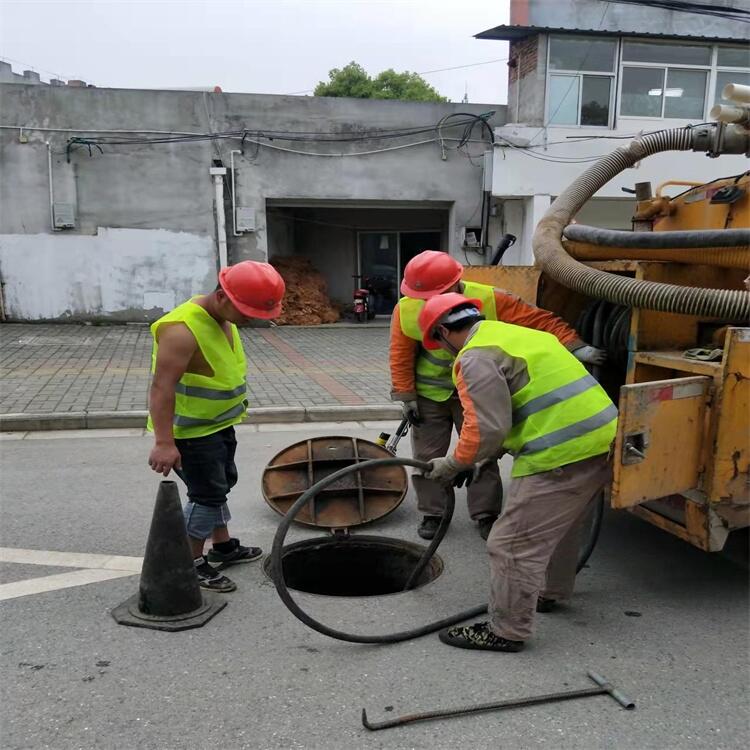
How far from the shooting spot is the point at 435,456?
4043mm

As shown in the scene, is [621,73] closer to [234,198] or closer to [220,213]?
[234,198]

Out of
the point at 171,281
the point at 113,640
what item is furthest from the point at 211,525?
the point at 171,281

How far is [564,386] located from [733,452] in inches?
31.5

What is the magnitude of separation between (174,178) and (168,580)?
11.8 m

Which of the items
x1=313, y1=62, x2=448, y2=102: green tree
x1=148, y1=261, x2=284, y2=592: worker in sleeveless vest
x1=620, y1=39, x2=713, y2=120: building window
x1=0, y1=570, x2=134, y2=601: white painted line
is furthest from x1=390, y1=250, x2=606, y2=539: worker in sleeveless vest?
x1=313, y1=62, x2=448, y2=102: green tree

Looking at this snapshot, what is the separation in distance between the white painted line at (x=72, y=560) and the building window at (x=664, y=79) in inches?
556

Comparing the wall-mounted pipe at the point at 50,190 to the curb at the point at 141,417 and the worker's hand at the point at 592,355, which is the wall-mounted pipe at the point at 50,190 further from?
the worker's hand at the point at 592,355

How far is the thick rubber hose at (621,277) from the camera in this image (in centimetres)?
286

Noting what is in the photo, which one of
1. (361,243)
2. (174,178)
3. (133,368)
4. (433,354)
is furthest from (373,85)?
(433,354)

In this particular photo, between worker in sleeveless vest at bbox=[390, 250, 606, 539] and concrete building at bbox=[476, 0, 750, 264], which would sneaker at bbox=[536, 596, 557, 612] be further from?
concrete building at bbox=[476, 0, 750, 264]

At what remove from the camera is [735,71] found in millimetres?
14398

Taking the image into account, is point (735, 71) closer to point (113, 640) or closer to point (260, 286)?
point (260, 286)

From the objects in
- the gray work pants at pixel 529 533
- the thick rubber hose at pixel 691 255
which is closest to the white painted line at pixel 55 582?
the gray work pants at pixel 529 533

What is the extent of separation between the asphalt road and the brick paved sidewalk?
141 inches
